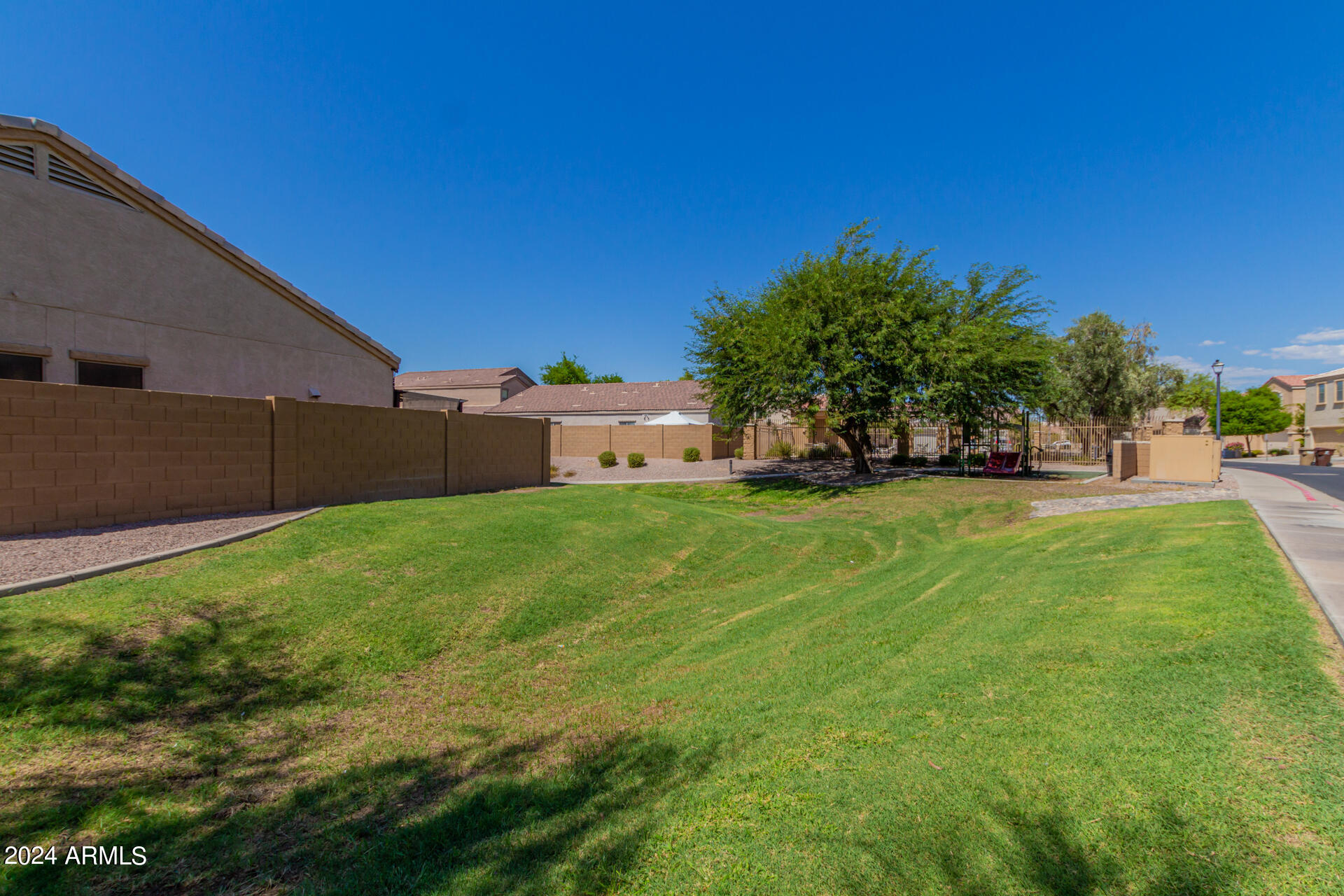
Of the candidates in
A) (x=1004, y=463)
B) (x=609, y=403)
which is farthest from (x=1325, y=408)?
(x=609, y=403)

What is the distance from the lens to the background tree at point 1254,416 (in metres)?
57.0

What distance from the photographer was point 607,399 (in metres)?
47.5

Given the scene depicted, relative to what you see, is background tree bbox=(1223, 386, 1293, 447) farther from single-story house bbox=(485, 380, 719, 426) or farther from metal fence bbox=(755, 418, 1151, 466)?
single-story house bbox=(485, 380, 719, 426)

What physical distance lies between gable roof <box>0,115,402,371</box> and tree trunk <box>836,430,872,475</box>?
1822 cm

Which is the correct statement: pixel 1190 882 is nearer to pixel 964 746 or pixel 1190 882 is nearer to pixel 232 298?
pixel 964 746

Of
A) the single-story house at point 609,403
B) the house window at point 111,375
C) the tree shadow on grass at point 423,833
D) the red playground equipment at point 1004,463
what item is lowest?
the tree shadow on grass at point 423,833

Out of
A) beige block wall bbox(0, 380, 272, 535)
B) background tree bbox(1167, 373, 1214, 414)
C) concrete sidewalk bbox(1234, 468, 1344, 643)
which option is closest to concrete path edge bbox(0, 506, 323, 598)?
beige block wall bbox(0, 380, 272, 535)

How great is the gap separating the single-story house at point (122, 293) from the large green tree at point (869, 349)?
46.6 feet

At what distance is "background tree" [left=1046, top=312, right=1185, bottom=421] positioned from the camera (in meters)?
38.4

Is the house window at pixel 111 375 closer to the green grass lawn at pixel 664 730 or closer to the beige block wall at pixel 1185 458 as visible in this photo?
the green grass lawn at pixel 664 730

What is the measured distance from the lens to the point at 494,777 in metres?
4.05

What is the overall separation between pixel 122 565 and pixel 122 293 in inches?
371

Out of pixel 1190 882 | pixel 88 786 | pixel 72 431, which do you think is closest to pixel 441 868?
pixel 88 786

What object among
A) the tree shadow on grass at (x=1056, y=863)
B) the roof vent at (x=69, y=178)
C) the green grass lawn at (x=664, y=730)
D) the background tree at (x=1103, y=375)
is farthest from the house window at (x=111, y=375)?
the background tree at (x=1103, y=375)
